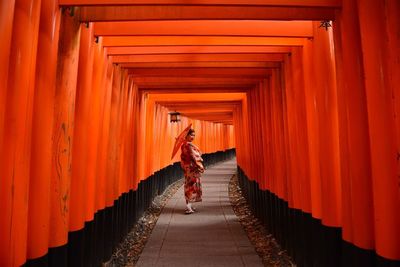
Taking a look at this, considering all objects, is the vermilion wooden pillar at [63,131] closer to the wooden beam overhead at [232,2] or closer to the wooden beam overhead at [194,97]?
the wooden beam overhead at [232,2]

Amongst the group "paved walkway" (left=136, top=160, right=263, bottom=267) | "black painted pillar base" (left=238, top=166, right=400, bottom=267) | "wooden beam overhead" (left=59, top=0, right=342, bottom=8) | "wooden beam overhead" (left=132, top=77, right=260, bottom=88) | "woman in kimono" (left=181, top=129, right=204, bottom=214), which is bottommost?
"paved walkway" (left=136, top=160, right=263, bottom=267)

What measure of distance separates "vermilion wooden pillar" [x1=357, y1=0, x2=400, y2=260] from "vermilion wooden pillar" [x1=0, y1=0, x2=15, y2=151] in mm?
2060

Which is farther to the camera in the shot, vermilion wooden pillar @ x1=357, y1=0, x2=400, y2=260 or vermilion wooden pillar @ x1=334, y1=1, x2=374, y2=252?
vermilion wooden pillar @ x1=334, y1=1, x2=374, y2=252

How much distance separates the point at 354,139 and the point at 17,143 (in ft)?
7.03

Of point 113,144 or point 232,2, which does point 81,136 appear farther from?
point 232,2

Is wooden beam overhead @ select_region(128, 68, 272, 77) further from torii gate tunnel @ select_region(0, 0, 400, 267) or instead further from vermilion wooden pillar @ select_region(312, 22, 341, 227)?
vermilion wooden pillar @ select_region(312, 22, 341, 227)

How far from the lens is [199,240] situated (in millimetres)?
5938

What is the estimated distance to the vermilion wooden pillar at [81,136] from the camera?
10.3 feet

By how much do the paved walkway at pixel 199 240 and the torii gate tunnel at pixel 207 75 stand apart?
61cm

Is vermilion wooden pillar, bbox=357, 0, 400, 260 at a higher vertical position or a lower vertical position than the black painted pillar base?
higher

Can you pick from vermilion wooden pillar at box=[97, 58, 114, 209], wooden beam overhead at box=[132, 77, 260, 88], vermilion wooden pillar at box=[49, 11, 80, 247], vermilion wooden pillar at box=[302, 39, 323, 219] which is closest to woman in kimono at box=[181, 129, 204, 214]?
wooden beam overhead at box=[132, 77, 260, 88]

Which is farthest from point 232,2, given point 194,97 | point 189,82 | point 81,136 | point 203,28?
point 194,97

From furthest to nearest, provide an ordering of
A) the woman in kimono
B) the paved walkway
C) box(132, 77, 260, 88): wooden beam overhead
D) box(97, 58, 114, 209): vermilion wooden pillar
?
the woman in kimono, box(132, 77, 260, 88): wooden beam overhead, the paved walkway, box(97, 58, 114, 209): vermilion wooden pillar

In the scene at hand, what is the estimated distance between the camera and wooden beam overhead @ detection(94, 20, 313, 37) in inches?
145
